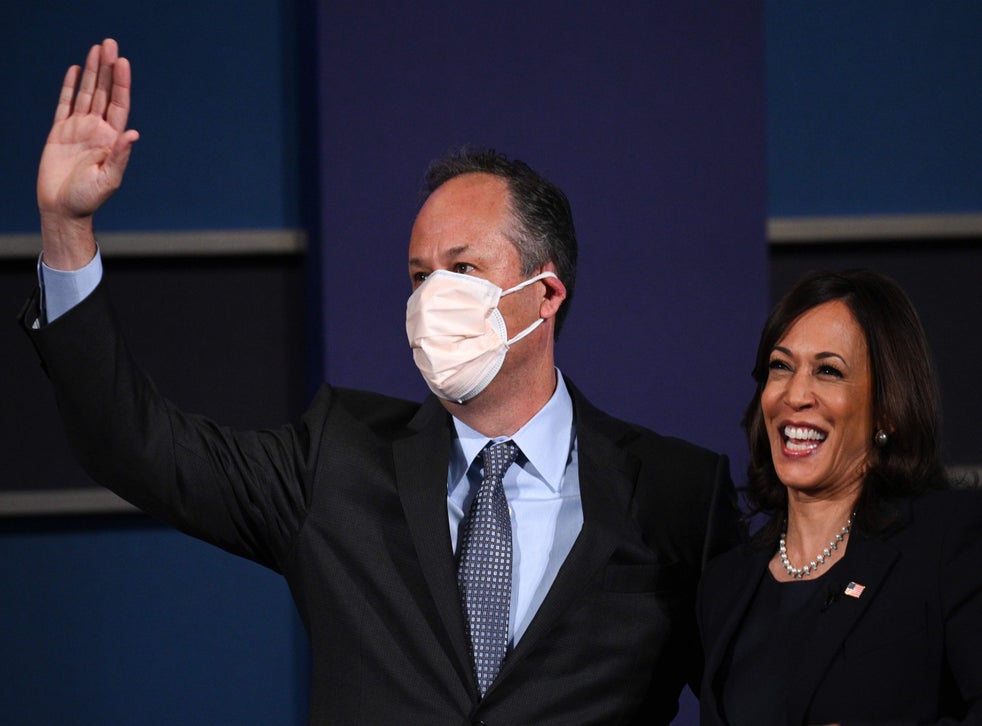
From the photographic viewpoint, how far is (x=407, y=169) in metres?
2.78

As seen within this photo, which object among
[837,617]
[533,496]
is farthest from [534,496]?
[837,617]

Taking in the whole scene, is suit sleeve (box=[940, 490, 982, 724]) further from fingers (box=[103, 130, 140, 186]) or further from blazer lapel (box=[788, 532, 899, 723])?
fingers (box=[103, 130, 140, 186])

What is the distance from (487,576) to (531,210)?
65 centimetres

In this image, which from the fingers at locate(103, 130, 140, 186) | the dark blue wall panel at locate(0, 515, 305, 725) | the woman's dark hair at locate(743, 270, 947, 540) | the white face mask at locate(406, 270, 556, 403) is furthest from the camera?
the dark blue wall panel at locate(0, 515, 305, 725)

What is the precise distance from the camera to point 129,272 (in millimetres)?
3033

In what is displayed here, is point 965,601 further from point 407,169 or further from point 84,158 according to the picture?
point 407,169

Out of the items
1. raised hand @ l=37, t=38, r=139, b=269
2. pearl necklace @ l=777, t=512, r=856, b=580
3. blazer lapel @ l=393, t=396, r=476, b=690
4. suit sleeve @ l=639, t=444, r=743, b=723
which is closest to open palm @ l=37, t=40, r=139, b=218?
raised hand @ l=37, t=38, r=139, b=269

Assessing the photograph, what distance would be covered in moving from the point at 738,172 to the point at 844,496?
119 cm

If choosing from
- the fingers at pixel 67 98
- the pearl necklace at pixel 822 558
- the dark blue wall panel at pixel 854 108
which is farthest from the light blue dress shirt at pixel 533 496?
the dark blue wall panel at pixel 854 108

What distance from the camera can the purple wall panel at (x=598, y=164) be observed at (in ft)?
9.10

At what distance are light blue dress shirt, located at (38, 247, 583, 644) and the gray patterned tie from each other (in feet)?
0.09

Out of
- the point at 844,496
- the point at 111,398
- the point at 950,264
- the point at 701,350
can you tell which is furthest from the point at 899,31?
the point at 111,398

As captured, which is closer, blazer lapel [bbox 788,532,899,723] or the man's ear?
blazer lapel [bbox 788,532,899,723]

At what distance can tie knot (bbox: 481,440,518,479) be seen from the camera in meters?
2.04
